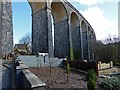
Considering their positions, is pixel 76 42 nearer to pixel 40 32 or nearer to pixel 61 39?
pixel 61 39

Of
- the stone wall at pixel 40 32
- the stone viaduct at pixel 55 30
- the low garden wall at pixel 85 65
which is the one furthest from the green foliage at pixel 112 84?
the stone wall at pixel 40 32

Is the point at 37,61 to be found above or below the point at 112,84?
above

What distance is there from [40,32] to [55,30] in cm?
605

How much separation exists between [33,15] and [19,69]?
1640 cm

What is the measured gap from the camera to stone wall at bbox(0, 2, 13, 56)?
1446 cm

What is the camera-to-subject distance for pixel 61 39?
25.0 meters

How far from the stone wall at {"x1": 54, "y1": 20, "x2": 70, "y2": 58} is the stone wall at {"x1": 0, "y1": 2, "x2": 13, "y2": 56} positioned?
1051 centimetres

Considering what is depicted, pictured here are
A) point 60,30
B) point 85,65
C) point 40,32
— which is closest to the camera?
point 85,65

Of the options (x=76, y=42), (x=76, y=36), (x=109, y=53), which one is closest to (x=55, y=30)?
(x=76, y=36)

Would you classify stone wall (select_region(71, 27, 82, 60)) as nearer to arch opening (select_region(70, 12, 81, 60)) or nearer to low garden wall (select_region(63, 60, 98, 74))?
arch opening (select_region(70, 12, 81, 60))

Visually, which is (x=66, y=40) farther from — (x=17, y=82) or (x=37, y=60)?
(x=17, y=82)

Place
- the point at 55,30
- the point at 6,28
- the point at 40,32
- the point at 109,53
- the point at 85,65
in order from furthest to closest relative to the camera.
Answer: the point at 109,53, the point at 55,30, the point at 40,32, the point at 6,28, the point at 85,65

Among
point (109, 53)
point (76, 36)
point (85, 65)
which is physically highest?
point (76, 36)

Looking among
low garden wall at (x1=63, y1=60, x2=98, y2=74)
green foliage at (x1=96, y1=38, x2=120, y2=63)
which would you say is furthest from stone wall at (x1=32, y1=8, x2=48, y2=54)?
green foliage at (x1=96, y1=38, x2=120, y2=63)
